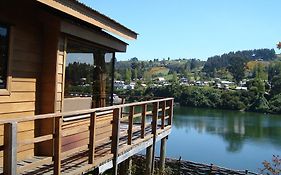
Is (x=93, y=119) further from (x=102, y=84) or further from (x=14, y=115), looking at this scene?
(x=102, y=84)

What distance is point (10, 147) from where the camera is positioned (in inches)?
154

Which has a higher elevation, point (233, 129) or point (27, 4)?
point (27, 4)

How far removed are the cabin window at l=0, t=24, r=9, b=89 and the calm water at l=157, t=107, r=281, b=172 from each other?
22074 mm

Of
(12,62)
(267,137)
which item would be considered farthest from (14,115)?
(267,137)

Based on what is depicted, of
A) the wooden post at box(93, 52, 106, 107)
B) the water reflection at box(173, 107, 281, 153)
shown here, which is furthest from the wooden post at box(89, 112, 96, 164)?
the water reflection at box(173, 107, 281, 153)

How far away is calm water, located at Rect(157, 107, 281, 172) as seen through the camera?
2772 cm

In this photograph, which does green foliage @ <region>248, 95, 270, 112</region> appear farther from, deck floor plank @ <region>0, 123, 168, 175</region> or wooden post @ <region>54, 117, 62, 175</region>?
wooden post @ <region>54, 117, 62, 175</region>

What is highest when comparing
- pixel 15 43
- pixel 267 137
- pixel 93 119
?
pixel 15 43

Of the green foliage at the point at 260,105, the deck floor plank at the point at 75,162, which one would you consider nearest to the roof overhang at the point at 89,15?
the deck floor plank at the point at 75,162

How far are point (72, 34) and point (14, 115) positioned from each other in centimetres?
173

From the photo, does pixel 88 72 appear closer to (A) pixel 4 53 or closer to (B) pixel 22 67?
(B) pixel 22 67

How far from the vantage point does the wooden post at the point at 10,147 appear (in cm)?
389

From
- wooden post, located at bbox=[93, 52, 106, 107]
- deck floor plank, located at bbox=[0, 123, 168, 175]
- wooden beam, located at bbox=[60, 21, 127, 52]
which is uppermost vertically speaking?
wooden beam, located at bbox=[60, 21, 127, 52]

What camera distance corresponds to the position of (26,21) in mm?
5945
